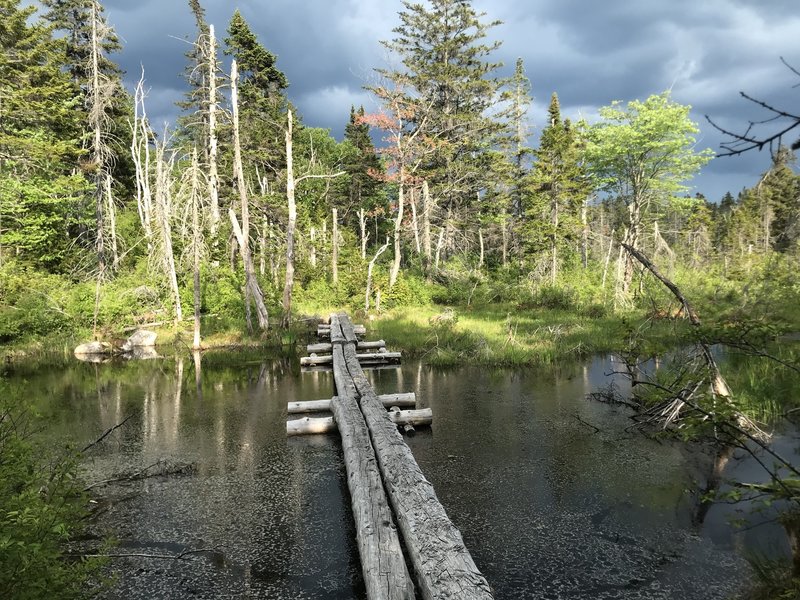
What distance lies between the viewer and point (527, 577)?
4.30 metres

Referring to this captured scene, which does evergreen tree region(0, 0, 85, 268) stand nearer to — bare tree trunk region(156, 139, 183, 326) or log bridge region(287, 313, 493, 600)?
bare tree trunk region(156, 139, 183, 326)

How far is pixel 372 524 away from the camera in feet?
14.7

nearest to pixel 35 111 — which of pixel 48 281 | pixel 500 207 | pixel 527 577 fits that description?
pixel 48 281

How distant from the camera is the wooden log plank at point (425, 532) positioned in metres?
3.53

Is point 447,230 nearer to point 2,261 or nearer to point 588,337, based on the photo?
point 588,337

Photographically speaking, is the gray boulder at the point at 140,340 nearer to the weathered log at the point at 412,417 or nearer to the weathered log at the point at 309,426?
the weathered log at the point at 309,426

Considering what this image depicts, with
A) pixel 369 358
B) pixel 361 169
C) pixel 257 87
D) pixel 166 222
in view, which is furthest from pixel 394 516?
pixel 361 169

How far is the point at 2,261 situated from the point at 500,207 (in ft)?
107

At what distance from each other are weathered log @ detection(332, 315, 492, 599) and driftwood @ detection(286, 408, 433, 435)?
3.95 ft

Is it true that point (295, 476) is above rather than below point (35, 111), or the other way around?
below

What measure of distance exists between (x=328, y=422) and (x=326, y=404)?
1084mm

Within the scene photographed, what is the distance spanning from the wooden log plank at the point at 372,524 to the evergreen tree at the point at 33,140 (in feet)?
58.0

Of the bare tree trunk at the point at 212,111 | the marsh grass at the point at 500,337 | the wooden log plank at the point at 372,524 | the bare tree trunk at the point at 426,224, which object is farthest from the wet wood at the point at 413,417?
the bare tree trunk at the point at 426,224

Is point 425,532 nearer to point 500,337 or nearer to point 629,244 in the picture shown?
point 629,244
